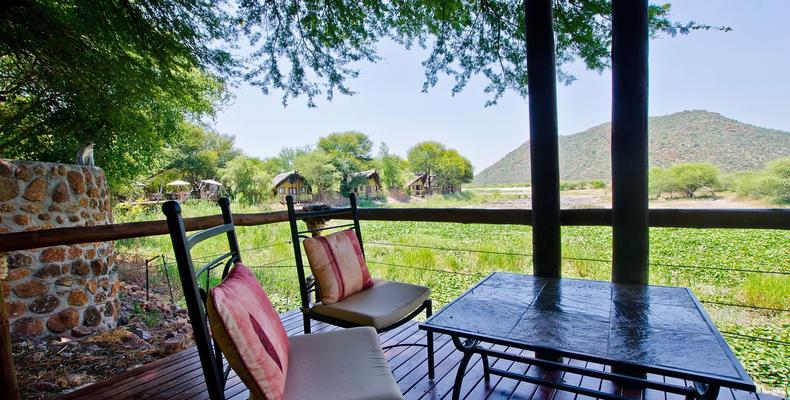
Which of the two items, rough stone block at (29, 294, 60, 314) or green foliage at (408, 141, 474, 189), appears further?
green foliage at (408, 141, 474, 189)

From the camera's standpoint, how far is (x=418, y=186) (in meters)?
7.38

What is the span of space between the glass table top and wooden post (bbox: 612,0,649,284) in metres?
0.17

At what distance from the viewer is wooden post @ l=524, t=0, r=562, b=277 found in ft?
6.00

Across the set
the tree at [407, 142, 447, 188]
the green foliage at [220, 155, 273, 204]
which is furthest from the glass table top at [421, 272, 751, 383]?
the green foliage at [220, 155, 273, 204]

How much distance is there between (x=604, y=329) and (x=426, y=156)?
936 cm

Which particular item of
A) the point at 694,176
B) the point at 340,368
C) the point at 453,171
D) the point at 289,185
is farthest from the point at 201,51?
the point at 289,185

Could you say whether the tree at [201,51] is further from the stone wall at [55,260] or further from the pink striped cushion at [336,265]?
the pink striped cushion at [336,265]

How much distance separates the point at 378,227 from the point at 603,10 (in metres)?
5.56

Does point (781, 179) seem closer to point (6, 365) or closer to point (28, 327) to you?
point (6, 365)

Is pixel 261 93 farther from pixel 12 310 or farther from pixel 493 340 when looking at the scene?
pixel 493 340

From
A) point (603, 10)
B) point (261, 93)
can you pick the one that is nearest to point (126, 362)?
point (261, 93)

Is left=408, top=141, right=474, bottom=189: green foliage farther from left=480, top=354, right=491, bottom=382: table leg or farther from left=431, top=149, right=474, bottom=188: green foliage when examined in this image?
left=480, top=354, right=491, bottom=382: table leg

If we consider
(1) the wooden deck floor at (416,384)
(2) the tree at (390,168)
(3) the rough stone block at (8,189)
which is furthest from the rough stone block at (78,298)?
(2) the tree at (390,168)

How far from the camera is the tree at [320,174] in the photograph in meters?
8.80
